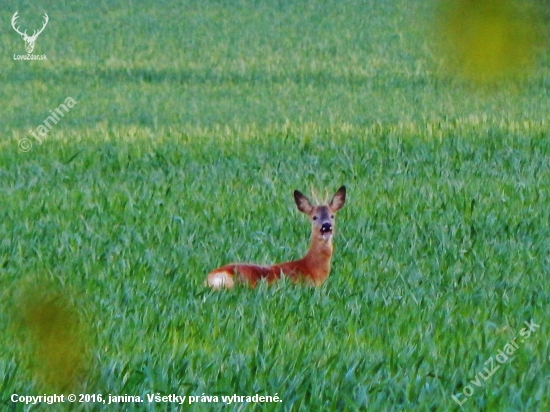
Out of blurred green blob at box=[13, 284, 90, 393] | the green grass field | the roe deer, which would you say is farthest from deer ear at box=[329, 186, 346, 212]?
blurred green blob at box=[13, 284, 90, 393]

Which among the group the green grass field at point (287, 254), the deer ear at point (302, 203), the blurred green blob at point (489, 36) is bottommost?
the green grass field at point (287, 254)

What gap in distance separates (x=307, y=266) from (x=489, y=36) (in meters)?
5.31

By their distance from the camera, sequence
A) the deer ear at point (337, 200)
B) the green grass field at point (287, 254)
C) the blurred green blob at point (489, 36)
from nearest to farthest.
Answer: the blurred green blob at point (489, 36) → the green grass field at point (287, 254) → the deer ear at point (337, 200)

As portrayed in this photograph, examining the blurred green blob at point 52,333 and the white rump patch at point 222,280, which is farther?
the white rump patch at point 222,280

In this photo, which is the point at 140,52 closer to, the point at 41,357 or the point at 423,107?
the point at 423,107

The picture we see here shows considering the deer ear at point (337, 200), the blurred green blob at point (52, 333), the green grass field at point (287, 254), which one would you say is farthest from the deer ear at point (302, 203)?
the blurred green blob at point (52, 333)

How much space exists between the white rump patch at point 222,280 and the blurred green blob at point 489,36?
5074 millimetres

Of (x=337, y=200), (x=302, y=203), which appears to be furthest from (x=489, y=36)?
(x=337, y=200)

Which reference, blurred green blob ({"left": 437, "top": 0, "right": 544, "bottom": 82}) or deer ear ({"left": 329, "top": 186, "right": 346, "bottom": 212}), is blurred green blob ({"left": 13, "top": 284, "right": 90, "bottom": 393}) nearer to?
blurred green blob ({"left": 437, "top": 0, "right": 544, "bottom": 82})

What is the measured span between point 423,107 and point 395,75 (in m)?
4.46

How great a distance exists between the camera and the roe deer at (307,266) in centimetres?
552

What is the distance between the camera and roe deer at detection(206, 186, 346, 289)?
552 cm

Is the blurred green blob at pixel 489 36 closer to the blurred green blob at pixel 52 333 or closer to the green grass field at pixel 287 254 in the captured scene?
the green grass field at pixel 287 254

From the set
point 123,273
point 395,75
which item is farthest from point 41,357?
point 395,75
